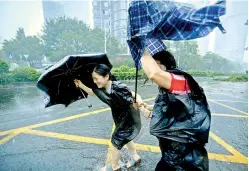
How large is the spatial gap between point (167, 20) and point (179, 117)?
688 mm

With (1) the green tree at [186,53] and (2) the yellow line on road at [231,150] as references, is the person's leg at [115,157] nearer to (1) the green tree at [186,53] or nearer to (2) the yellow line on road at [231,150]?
(2) the yellow line on road at [231,150]

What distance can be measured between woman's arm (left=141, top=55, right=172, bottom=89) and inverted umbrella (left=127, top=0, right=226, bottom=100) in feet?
0.27

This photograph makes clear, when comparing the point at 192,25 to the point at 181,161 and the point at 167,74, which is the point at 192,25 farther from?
the point at 181,161

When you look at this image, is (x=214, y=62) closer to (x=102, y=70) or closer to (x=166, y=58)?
(x=102, y=70)

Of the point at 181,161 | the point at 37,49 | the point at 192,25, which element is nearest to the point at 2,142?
the point at 181,161

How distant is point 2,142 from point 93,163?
2133mm

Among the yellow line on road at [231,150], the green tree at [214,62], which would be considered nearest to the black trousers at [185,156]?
the yellow line on road at [231,150]

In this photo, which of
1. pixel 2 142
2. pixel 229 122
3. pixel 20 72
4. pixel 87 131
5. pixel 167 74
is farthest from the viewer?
pixel 20 72

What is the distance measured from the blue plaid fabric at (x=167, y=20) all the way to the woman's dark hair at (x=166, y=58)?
0.20 m

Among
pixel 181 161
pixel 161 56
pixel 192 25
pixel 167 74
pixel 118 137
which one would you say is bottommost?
pixel 118 137

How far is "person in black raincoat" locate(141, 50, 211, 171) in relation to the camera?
4.14 feet

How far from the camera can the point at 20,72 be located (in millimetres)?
14328

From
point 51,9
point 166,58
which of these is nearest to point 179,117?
point 166,58

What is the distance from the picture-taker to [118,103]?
7.55 ft
